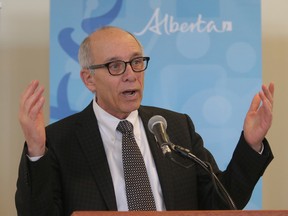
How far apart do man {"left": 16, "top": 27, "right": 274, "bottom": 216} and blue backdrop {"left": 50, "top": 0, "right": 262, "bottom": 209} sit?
88 centimetres

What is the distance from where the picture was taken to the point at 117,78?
2.14m

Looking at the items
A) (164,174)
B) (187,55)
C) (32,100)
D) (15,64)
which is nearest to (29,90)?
(32,100)

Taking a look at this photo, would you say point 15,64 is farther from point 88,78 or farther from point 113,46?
point 113,46

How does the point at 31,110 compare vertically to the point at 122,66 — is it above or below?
below

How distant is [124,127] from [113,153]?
12cm

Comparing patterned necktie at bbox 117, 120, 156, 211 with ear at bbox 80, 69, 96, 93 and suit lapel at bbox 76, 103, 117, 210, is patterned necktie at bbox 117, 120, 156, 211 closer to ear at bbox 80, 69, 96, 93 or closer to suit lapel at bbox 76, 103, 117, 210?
suit lapel at bbox 76, 103, 117, 210

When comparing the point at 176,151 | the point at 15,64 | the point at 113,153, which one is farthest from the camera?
the point at 15,64

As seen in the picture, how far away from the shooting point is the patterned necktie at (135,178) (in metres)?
2.02

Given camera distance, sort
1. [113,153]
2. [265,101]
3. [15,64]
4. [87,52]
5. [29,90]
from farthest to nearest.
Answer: [15,64] < [87,52] < [113,153] < [265,101] < [29,90]

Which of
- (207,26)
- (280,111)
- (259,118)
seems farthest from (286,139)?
(259,118)

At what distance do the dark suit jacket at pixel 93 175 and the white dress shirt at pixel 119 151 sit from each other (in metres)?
0.03

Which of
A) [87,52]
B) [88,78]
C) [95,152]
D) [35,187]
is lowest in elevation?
[35,187]

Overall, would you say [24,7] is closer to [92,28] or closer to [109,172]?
[92,28]

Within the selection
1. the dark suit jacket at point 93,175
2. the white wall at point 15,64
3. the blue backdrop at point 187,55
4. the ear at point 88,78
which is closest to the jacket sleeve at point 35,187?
the dark suit jacket at point 93,175
